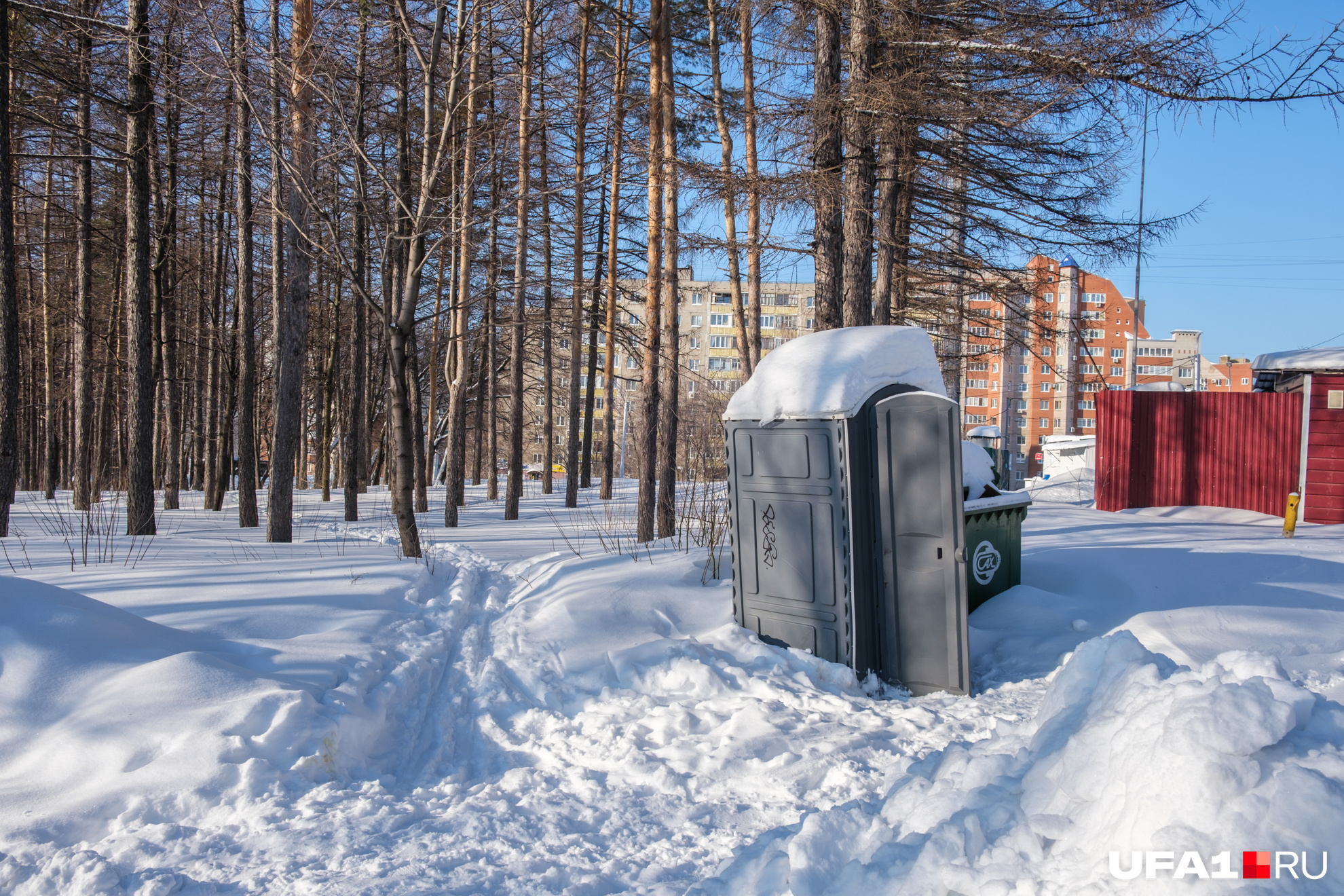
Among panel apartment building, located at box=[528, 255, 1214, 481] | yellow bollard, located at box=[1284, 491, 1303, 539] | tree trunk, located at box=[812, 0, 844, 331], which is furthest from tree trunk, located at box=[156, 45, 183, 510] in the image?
yellow bollard, located at box=[1284, 491, 1303, 539]

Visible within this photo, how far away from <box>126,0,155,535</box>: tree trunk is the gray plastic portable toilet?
9.41 meters

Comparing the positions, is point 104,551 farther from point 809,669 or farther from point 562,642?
point 809,669

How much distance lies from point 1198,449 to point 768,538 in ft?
43.6

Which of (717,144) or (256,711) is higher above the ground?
(717,144)

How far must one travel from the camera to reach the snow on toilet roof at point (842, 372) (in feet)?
16.5

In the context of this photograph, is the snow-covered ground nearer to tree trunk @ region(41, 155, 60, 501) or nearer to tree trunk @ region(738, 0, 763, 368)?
tree trunk @ region(738, 0, 763, 368)

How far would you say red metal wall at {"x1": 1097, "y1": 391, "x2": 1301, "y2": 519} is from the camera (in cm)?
1392

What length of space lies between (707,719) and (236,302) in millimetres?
17609

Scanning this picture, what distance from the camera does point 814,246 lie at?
27.9 ft

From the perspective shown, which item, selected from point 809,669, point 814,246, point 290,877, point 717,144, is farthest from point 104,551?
point 717,144

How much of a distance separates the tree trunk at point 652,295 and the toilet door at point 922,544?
582 cm

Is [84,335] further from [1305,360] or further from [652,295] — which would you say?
[1305,360]

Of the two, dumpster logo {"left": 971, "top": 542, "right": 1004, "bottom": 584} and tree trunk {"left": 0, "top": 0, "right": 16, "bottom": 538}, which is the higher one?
tree trunk {"left": 0, "top": 0, "right": 16, "bottom": 538}

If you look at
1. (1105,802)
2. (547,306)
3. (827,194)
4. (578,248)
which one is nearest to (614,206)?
(578,248)
